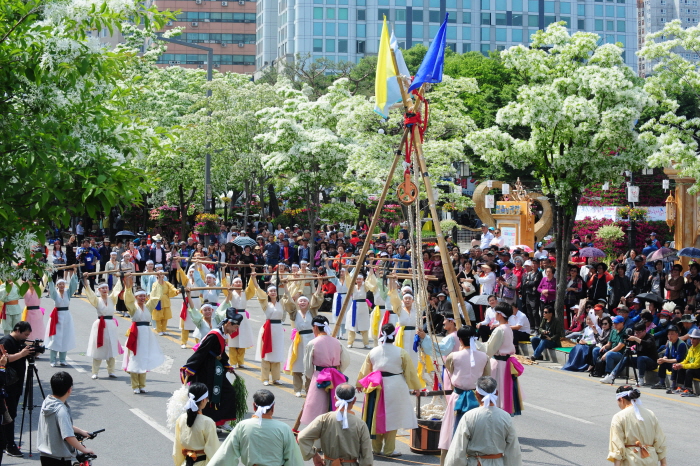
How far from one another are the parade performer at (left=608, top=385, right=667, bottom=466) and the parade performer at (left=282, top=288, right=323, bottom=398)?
662 centimetres

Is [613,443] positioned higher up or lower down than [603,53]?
lower down

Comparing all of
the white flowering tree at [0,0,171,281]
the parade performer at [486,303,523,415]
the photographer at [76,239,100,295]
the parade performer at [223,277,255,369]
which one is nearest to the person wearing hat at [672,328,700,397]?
the parade performer at [486,303,523,415]

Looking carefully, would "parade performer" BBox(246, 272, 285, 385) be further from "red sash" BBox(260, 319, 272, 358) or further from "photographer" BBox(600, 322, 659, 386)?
"photographer" BBox(600, 322, 659, 386)

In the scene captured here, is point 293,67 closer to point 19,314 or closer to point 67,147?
point 19,314


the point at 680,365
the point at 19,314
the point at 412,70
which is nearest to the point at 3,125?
the point at 19,314

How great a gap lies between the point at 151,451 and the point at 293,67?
51859 mm

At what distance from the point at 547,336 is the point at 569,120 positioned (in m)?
4.71

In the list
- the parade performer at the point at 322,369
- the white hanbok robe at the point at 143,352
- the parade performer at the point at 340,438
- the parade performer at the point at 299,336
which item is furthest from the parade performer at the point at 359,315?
the parade performer at the point at 340,438

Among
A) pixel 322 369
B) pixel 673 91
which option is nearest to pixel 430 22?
pixel 673 91

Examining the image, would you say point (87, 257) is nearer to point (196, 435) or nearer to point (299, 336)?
point (299, 336)

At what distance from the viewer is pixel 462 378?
10602 millimetres

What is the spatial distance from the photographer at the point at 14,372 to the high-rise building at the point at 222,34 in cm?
9187

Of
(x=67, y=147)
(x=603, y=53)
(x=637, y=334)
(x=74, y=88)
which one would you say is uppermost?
(x=603, y=53)

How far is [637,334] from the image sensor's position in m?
16.5
